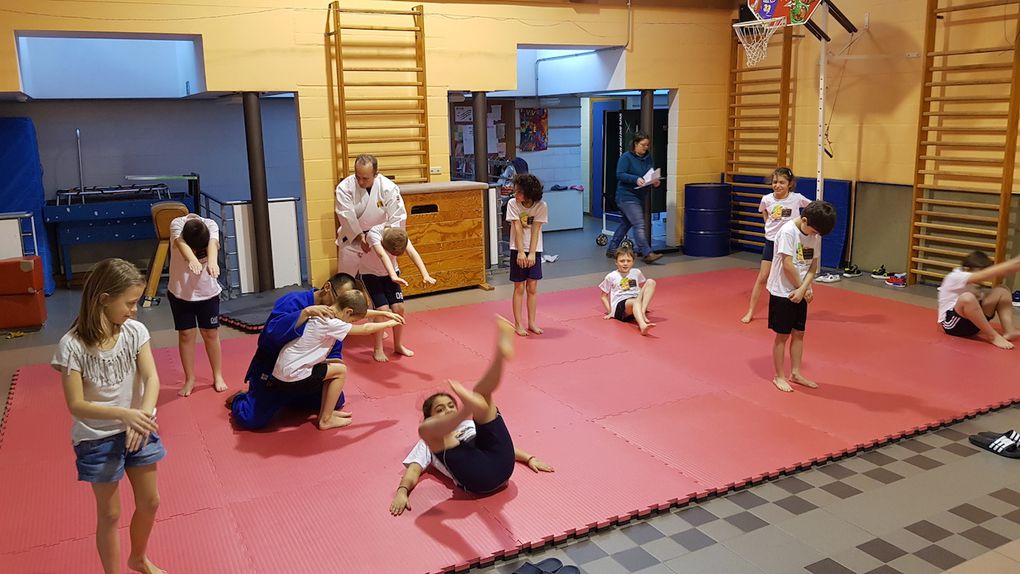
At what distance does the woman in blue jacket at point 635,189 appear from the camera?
9.62 metres

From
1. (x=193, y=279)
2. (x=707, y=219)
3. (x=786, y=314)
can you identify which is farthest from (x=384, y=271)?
(x=707, y=219)

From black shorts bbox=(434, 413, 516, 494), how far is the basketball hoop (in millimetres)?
6662

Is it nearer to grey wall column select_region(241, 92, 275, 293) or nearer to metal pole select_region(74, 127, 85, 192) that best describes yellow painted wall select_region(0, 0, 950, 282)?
grey wall column select_region(241, 92, 275, 293)

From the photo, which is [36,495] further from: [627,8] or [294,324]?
[627,8]

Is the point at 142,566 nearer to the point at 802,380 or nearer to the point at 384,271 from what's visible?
the point at 384,271

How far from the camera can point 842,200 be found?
30.7 ft

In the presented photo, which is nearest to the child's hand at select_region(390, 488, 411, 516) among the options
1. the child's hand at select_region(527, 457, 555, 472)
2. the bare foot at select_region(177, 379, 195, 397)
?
the child's hand at select_region(527, 457, 555, 472)

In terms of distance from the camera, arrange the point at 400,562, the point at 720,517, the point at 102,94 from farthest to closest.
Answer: the point at 102,94 → the point at 720,517 → the point at 400,562

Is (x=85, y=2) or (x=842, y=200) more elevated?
(x=85, y=2)

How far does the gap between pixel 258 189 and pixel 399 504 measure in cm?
553

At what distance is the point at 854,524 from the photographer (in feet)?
12.1

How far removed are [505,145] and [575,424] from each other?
8.22m

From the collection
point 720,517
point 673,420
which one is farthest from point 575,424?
point 720,517

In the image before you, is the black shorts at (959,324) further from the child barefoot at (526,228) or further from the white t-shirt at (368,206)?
the white t-shirt at (368,206)
